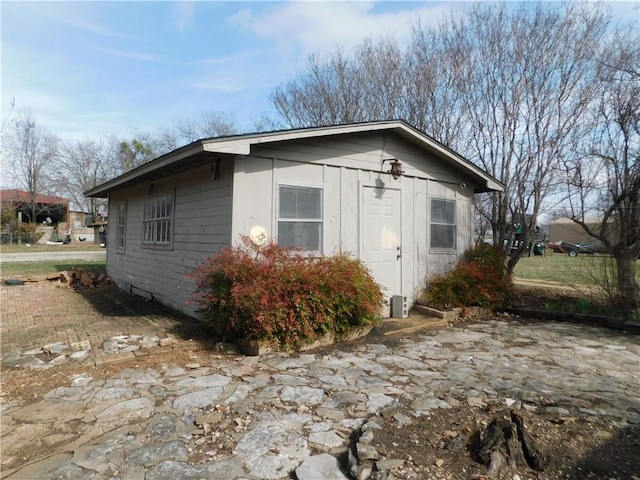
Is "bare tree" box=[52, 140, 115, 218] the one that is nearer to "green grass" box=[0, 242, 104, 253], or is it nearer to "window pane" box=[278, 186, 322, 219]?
"green grass" box=[0, 242, 104, 253]

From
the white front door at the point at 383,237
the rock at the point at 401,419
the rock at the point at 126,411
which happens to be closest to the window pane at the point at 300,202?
the white front door at the point at 383,237

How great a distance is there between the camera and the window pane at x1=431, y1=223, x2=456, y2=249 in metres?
7.86

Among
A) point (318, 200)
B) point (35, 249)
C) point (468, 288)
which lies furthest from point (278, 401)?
point (35, 249)

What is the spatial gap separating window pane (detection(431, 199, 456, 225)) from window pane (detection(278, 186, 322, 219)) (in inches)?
113

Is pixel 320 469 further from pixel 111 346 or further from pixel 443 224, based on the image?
pixel 443 224

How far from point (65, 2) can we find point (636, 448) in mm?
8797

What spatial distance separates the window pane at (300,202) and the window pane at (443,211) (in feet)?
9.38

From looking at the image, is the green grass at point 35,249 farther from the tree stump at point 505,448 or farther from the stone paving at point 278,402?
the tree stump at point 505,448

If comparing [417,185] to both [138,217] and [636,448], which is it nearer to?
[636,448]

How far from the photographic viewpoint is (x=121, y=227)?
11.1m

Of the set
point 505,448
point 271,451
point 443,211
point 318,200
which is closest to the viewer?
point 505,448

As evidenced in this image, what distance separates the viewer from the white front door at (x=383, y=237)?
22.1 feet

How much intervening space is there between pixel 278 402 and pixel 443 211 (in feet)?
19.4

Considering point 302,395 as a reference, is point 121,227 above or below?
above
